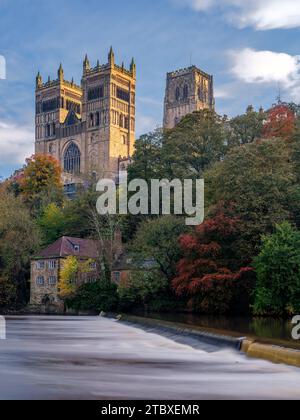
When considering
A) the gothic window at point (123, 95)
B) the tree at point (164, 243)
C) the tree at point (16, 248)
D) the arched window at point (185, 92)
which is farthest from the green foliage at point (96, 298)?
the gothic window at point (123, 95)

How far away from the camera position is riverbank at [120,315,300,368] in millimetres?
17531

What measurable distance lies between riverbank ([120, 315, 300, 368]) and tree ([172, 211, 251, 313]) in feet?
33.7

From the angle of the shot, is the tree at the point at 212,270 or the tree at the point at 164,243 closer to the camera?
the tree at the point at 212,270

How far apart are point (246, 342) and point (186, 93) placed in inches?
5168

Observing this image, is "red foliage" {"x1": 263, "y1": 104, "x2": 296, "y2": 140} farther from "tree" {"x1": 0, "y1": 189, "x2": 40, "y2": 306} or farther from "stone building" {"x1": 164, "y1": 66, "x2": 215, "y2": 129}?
"stone building" {"x1": 164, "y1": 66, "x2": 215, "y2": 129}

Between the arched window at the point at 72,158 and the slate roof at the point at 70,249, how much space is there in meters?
87.7

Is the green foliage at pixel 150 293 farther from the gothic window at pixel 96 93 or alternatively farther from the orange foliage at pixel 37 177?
the gothic window at pixel 96 93

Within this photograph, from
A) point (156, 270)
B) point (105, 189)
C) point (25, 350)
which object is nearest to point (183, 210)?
point (156, 270)

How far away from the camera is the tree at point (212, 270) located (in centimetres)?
4178

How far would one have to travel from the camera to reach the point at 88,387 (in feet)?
43.5

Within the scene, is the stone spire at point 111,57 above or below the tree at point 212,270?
above

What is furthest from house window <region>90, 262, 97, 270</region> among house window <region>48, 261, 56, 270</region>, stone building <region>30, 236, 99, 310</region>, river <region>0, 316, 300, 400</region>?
river <region>0, 316, 300, 400</region>

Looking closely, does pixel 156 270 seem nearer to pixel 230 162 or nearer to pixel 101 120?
pixel 230 162
